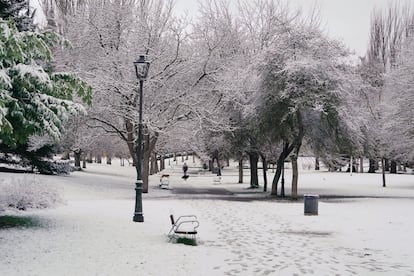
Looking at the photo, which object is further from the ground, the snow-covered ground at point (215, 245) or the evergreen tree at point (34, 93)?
the evergreen tree at point (34, 93)

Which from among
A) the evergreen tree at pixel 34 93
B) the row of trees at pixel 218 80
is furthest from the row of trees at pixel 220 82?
the evergreen tree at pixel 34 93

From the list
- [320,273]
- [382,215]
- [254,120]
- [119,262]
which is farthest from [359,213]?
[119,262]

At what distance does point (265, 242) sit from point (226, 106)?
1793 centimetres

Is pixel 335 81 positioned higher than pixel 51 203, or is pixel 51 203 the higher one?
pixel 335 81

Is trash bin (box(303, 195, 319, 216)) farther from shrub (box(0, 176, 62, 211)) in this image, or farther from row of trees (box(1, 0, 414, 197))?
shrub (box(0, 176, 62, 211))

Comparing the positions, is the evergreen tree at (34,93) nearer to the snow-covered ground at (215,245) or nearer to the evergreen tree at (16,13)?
the snow-covered ground at (215,245)

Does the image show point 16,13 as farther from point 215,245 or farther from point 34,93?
point 215,245

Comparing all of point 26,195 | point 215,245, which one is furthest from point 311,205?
point 26,195

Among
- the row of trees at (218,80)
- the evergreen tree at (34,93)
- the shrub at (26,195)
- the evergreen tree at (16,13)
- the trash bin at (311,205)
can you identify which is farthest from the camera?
the row of trees at (218,80)

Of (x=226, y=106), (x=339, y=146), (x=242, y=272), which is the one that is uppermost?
(x=226, y=106)

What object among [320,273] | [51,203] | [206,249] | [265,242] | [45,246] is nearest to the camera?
[320,273]

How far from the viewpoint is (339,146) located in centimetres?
2489

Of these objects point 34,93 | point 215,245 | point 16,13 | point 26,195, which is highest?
A: point 16,13

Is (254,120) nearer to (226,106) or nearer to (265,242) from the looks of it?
(226,106)
